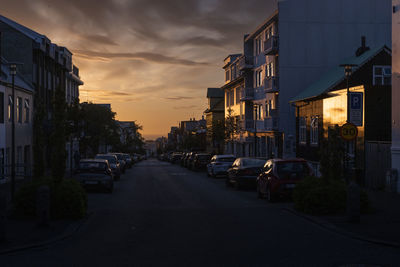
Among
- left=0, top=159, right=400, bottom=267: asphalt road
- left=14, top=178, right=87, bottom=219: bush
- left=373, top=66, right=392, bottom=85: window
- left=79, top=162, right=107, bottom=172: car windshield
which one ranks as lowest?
left=0, top=159, right=400, bottom=267: asphalt road

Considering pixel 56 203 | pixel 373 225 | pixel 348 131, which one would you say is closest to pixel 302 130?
pixel 348 131

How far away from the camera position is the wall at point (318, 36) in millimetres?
41562

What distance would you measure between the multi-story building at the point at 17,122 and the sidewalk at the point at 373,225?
18.6 metres

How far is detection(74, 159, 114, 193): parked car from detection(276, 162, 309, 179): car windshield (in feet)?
28.9

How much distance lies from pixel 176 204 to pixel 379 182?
33.8 feet

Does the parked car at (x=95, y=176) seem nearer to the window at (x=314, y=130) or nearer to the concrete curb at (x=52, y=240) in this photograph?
the concrete curb at (x=52, y=240)

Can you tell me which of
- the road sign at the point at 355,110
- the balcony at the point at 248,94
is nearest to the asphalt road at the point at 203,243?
the road sign at the point at 355,110

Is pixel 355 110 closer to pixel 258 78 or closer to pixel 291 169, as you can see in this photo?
pixel 291 169

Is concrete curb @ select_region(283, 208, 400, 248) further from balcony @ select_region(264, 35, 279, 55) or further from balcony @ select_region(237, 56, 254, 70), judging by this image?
balcony @ select_region(237, 56, 254, 70)

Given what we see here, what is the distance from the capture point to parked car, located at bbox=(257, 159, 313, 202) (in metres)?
18.2

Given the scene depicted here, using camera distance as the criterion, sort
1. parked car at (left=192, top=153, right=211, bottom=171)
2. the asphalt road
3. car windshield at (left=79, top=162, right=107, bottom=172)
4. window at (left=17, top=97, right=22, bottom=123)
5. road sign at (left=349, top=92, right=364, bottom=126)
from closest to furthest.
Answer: the asphalt road
road sign at (left=349, top=92, right=364, bottom=126)
car windshield at (left=79, top=162, right=107, bottom=172)
window at (left=17, top=97, right=22, bottom=123)
parked car at (left=192, top=153, right=211, bottom=171)

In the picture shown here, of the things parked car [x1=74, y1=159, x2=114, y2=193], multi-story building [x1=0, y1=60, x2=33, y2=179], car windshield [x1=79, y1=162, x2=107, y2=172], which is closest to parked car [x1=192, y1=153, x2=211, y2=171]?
multi-story building [x1=0, y1=60, x2=33, y2=179]

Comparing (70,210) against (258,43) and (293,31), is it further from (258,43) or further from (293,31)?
(258,43)

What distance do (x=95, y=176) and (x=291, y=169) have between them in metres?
9.59
